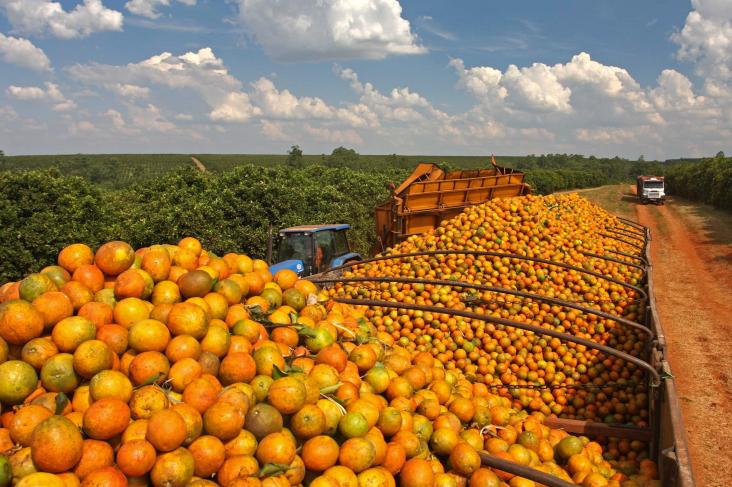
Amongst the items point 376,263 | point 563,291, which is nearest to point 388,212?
point 376,263

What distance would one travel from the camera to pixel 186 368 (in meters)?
3.32

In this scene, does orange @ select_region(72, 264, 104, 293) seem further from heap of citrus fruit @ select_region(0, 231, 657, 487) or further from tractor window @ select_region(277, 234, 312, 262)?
tractor window @ select_region(277, 234, 312, 262)

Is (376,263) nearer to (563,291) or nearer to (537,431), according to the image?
(563,291)

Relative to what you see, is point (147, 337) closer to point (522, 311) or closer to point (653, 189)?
point (522, 311)

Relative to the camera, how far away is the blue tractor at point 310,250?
1334 centimetres

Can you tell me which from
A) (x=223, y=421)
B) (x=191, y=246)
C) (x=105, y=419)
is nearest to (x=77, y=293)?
(x=191, y=246)

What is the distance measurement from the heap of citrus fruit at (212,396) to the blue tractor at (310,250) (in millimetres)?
8368

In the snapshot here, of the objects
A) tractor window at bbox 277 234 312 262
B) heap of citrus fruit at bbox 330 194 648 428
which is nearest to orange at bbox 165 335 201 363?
heap of citrus fruit at bbox 330 194 648 428

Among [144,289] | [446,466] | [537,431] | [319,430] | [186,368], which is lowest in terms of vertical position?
[537,431]

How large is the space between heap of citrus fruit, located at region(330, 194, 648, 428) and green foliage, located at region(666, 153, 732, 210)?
36.6m

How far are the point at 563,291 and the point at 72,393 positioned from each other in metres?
7.71

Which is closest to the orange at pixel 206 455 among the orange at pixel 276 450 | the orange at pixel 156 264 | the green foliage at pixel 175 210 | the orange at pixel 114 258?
the orange at pixel 276 450

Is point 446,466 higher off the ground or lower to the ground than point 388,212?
lower

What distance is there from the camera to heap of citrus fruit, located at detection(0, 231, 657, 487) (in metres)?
2.78
